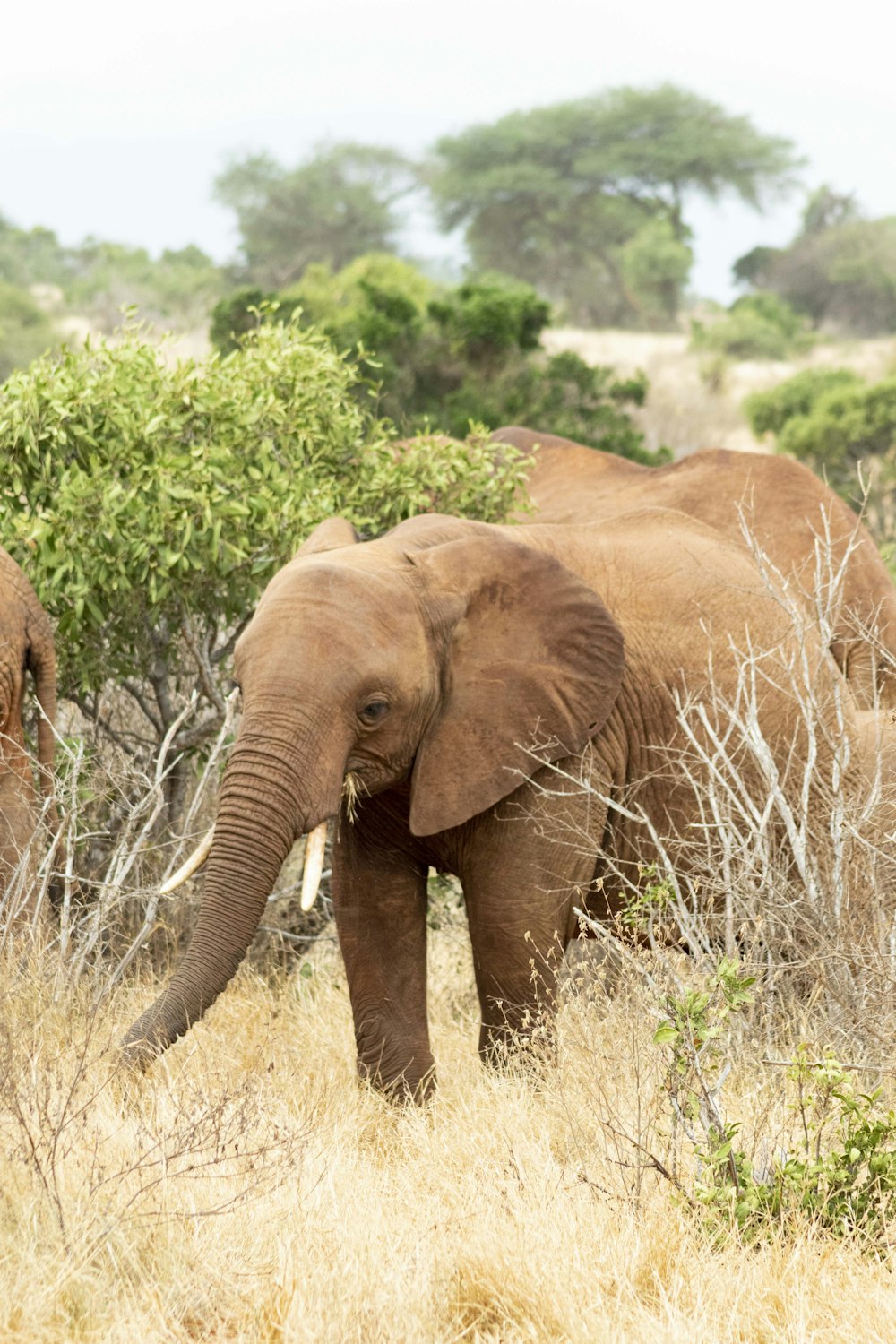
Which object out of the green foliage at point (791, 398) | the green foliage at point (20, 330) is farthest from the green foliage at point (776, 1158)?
the green foliage at point (20, 330)

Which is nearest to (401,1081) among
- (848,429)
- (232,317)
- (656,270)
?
→ (232,317)

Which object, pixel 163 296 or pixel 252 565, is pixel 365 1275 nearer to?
pixel 252 565

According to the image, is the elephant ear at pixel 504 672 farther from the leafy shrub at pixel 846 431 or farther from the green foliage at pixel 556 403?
the leafy shrub at pixel 846 431

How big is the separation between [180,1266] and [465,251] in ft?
153

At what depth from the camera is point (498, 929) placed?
18.5ft

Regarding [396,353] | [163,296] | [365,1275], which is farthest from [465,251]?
[365,1275]

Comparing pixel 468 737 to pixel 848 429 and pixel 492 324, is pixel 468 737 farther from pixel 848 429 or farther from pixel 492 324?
pixel 848 429

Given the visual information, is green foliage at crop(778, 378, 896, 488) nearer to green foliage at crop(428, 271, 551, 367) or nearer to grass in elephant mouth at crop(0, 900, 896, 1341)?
green foliage at crop(428, 271, 551, 367)

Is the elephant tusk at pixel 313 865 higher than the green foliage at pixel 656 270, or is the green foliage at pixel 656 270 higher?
the green foliage at pixel 656 270

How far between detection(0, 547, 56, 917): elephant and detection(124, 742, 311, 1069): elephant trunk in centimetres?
159

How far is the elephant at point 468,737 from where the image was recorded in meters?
5.11

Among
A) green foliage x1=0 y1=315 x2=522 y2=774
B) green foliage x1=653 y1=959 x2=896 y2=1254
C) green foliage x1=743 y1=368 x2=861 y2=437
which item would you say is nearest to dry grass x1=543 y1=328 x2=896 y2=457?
green foliage x1=743 y1=368 x2=861 y2=437

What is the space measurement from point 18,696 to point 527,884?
2179 millimetres

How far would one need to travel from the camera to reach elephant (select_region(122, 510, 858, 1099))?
511 centimetres
